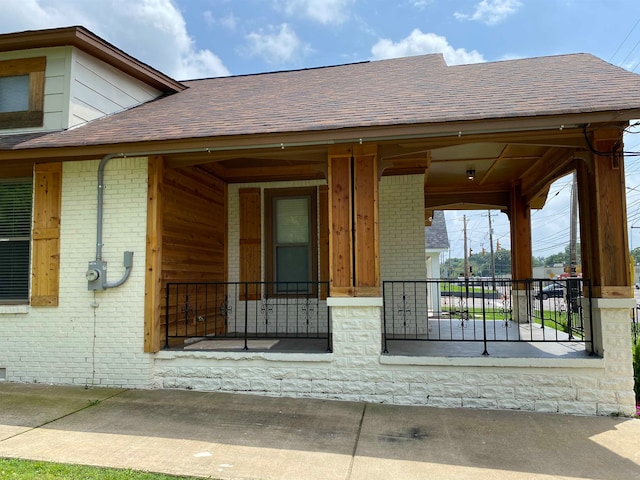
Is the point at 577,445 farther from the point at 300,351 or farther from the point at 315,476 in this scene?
the point at 300,351

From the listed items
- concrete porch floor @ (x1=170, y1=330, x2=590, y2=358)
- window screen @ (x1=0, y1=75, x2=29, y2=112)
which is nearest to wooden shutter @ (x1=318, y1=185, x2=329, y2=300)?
concrete porch floor @ (x1=170, y1=330, x2=590, y2=358)

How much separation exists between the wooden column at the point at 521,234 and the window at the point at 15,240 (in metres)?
8.78

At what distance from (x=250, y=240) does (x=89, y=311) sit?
Answer: 2.88 meters

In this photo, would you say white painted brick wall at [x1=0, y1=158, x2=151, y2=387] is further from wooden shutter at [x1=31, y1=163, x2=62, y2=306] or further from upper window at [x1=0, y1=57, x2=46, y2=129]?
upper window at [x1=0, y1=57, x2=46, y2=129]

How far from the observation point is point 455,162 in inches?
308

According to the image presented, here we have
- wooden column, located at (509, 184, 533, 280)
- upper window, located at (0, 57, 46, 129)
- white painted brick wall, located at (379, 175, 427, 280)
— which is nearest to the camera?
upper window, located at (0, 57, 46, 129)

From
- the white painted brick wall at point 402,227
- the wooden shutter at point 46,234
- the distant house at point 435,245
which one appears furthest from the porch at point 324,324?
the distant house at point 435,245

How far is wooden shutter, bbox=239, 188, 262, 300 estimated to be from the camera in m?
8.06

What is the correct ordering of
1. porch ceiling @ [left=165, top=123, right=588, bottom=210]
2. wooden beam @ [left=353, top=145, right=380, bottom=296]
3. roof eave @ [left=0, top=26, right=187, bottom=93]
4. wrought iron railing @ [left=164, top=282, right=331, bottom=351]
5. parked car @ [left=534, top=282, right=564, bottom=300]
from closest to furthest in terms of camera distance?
porch ceiling @ [left=165, top=123, right=588, bottom=210], wooden beam @ [left=353, top=145, right=380, bottom=296], parked car @ [left=534, top=282, right=564, bottom=300], roof eave @ [left=0, top=26, right=187, bottom=93], wrought iron railing @ [left=164, top=282, right=331, bottom=351]

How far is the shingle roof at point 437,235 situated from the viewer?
64.0 feet

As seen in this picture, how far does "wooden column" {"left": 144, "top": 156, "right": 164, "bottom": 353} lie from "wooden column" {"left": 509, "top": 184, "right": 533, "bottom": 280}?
7104mm

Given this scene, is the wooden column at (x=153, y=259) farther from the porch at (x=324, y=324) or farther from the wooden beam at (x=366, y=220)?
the wooden beam at (x=366, y=220)

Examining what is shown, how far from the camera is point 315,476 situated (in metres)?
3.52

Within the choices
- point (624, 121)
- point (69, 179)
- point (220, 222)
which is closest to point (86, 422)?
point (69, 179)
